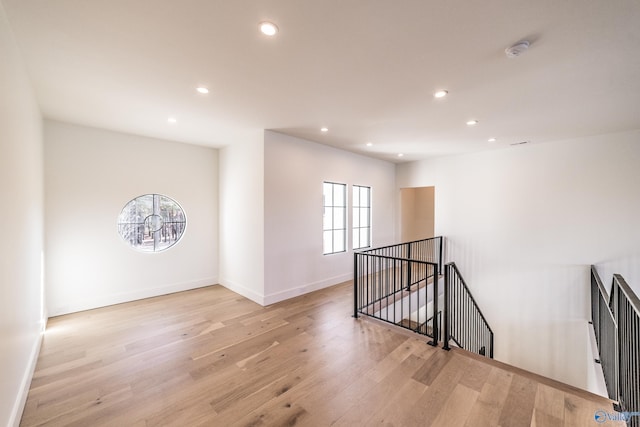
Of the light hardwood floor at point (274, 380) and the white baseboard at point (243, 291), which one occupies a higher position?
the white baseboard at point (243, 291)

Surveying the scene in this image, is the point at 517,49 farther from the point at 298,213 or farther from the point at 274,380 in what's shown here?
the point at 298,213

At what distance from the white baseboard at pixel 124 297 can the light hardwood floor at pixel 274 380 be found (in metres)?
0.39

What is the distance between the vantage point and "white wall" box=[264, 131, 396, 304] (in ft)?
13.7

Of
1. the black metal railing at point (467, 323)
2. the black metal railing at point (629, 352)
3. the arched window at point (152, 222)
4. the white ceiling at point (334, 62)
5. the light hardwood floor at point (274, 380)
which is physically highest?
the white ceiling at point (334, 62)

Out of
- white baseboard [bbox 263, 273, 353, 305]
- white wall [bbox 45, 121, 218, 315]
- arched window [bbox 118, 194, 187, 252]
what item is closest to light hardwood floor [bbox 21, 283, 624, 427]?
white baseboard [bbox 263, 273, 353, 305]

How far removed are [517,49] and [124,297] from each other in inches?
229

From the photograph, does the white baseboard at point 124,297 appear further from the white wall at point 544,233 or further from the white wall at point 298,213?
the white wall at point 544,233

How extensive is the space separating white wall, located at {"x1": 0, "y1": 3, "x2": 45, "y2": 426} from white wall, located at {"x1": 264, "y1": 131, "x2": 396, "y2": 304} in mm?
2495

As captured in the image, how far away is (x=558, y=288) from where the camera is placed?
15.2 feet

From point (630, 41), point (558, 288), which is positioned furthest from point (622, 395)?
point (558, 288)

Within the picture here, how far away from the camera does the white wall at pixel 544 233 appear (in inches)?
165

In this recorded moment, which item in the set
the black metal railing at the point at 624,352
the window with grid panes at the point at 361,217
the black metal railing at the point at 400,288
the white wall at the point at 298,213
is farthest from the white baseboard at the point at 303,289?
the black metal railing at the point at 624,352

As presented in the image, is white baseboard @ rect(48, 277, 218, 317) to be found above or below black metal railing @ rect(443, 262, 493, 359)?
above

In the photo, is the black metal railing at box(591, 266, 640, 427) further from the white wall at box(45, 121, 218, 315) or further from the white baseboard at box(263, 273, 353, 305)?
the white wall at box(45, 121, 218, 315)
